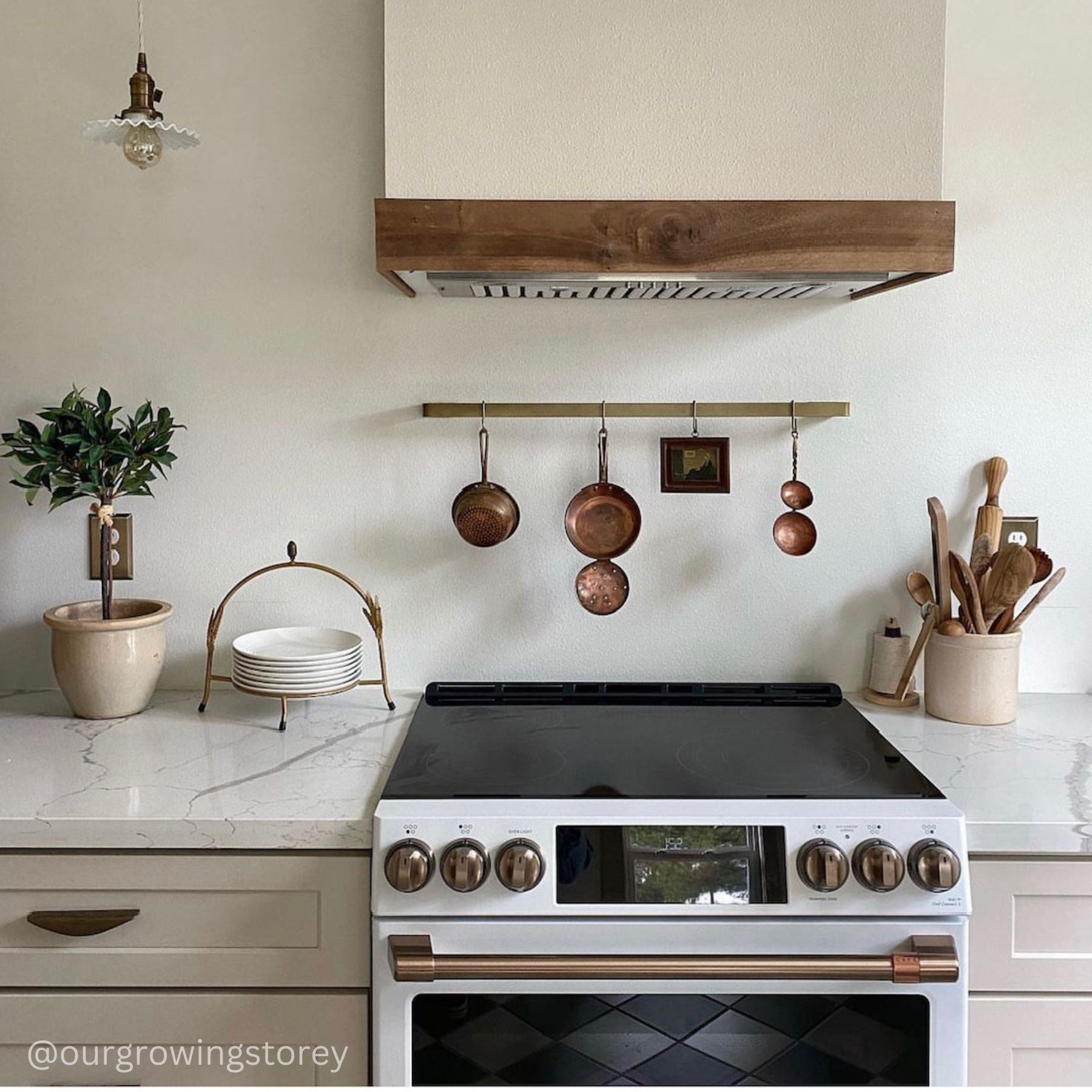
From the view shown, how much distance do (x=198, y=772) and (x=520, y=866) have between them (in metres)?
0.53

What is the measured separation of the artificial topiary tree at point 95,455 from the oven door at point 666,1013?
2.95 ft

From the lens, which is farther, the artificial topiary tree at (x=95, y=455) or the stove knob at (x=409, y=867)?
the artificial topiary tree at (x=95, y=455)

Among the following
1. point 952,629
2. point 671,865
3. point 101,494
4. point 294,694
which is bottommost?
point 671,865

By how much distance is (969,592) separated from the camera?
5.94 ft

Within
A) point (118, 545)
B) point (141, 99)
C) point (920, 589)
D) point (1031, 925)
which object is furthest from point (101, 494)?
point (1031, 925)

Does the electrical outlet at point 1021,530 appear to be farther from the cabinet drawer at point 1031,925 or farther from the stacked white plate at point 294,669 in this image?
the stacked white plate at point 294,669

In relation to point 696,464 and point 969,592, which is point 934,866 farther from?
point 696,464

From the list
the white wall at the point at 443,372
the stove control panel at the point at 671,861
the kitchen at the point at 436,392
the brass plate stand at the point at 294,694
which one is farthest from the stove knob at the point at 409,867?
the white wall at the point at 443,372

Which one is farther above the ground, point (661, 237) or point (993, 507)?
point (661, 237)

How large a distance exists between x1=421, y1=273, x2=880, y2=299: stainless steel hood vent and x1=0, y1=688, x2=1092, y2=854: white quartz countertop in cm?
75

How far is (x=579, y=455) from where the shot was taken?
1985 mm

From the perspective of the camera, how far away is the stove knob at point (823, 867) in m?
1.36

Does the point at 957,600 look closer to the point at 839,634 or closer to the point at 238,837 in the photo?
the point at 839,634

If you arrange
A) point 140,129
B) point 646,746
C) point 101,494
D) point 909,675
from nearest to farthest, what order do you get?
point 140,129
point 646,746
point 101,494
point 909,675
